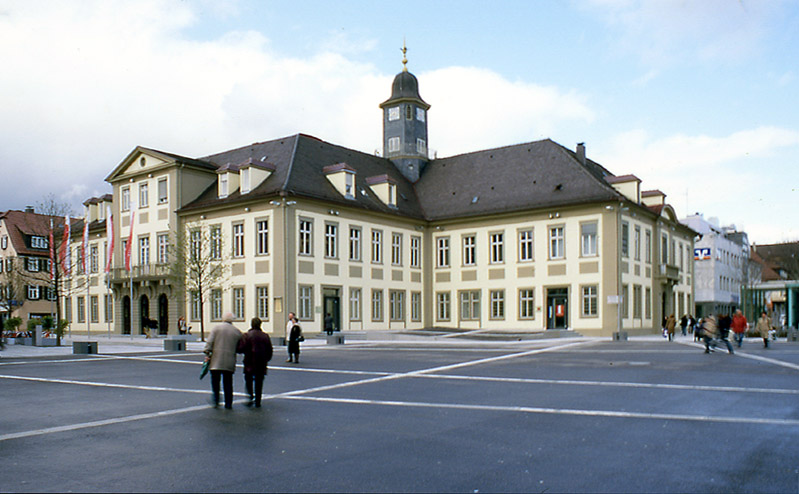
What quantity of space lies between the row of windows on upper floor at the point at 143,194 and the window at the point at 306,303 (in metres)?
12.3

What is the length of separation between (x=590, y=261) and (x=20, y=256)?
182 ft

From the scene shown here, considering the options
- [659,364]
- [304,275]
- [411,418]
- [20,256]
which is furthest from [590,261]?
[20,256]

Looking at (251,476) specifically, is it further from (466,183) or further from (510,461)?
(466,183)

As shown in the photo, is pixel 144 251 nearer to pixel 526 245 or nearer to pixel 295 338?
pixel 526 245

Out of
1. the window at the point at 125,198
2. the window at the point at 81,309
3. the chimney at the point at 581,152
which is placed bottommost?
the window at the point at 81,309

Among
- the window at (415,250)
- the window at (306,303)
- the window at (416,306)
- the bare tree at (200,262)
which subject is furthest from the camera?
the window at (415,250)

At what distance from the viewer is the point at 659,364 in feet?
69.3

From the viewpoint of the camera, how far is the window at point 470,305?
48.6 metres

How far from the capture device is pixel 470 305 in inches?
1928

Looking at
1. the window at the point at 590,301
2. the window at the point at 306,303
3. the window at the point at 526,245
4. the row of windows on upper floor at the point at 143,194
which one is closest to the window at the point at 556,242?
the window at the point at 526,245

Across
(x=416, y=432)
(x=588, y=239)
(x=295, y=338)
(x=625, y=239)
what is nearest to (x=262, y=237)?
(x=588, y=239)

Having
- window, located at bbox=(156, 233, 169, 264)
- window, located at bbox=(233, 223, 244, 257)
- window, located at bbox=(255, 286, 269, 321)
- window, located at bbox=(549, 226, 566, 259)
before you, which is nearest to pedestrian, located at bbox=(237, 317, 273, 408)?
window, located at bbox=(255, 286, 269, 321)

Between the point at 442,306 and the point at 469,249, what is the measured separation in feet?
14.7

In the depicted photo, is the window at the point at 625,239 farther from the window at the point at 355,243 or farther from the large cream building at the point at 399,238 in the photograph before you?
the window at the point at 355,243
